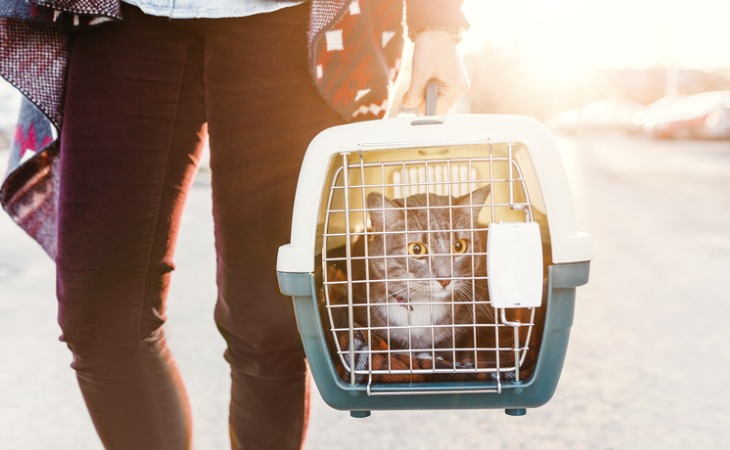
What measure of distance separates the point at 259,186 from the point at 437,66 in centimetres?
32

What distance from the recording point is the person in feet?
3.02

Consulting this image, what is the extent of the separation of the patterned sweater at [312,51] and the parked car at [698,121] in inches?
497

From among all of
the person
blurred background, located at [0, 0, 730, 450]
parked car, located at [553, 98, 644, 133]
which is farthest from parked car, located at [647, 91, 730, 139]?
the person

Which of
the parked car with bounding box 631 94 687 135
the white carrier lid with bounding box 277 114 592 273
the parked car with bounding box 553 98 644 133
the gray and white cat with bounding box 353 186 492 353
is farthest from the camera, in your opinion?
the parked car with bounding box 553 98 644 133

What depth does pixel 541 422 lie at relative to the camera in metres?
1.61

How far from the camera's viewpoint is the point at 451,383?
0.92m

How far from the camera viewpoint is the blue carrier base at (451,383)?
2.88ft

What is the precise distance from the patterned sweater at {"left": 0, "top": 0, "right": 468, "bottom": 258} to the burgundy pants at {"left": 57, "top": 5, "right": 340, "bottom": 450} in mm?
34

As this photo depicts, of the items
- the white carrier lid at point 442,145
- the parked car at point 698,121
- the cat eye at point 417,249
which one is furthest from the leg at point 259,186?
the parked car at point 698,121

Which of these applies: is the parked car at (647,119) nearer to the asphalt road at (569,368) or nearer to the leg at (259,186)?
the asphalt road at (569,368)

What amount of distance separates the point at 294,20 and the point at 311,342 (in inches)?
18.0

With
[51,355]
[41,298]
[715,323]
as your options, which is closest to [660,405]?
[715,323]

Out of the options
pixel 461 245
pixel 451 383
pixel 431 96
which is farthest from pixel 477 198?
pixel 451 383

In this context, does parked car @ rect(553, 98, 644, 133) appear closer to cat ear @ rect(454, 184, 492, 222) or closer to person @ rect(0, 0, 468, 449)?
cat ear @ rect(454, 184, 492, 222)
